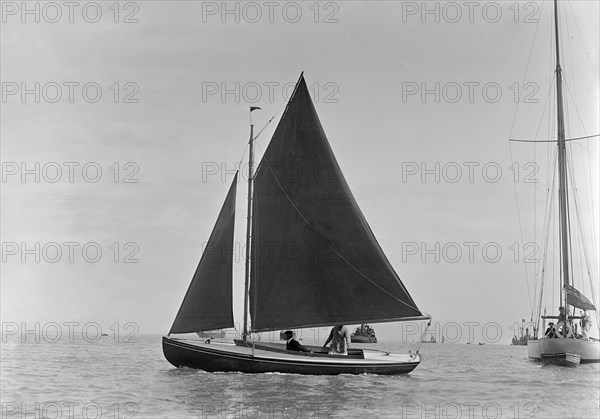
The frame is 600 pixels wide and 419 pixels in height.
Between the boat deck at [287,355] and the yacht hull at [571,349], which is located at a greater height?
the boat deck at [287,355]

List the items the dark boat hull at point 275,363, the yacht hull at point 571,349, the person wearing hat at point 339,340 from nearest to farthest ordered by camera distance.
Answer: the dark boat hull at point 275,363 < the person wearing hat at point 339,340 < the yacht hull at point 571,349

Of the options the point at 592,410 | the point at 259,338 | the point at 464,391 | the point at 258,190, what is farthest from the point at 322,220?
the point at 592,410

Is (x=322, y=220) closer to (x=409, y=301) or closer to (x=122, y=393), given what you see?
(x=409, y=301)

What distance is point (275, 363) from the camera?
2789cm

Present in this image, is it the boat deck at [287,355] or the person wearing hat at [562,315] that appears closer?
the boat deck at [287,355]

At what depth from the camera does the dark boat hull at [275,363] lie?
27859mm

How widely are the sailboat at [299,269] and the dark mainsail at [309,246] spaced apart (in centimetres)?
4

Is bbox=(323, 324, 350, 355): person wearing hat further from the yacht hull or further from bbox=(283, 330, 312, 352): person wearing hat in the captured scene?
the yacht hull

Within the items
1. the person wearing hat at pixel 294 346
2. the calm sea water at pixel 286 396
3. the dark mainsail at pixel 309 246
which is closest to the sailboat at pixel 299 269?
the dark mainsail at pixel 309 246

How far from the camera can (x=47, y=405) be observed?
67.5ft

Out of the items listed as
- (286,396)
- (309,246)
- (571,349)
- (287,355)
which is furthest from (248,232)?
(571,349)

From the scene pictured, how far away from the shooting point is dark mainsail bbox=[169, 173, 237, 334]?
101 feet

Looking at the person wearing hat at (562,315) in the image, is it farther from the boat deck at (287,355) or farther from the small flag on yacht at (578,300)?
the boat deck at (287,355)

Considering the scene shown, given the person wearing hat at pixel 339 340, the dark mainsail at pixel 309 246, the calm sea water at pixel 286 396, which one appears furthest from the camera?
the dark mainsail at pixel 309 246
